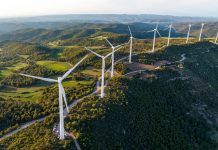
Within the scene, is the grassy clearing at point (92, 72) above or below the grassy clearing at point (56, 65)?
above

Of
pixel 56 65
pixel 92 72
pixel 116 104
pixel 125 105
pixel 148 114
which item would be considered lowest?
pixel 56 65

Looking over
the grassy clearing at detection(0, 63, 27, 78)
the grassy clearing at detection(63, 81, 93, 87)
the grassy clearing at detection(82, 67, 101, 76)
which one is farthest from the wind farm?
the grassy clearing at detection(82, 67, 101, 76)

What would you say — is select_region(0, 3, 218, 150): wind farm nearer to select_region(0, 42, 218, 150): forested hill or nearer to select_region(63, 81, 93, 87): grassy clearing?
select_region(0, 42, 218, 150): forested hill

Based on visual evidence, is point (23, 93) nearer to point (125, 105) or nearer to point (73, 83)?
point (73, 83)

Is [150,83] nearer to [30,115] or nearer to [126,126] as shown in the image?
[126,126]

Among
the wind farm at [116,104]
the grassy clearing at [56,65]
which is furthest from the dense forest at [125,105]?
the grassy clearing at [56,65]

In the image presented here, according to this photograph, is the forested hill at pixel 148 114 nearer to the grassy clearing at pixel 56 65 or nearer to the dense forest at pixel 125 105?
the dense forest at pixel 125 105

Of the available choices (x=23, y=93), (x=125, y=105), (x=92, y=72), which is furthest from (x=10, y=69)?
(x=125, y=105)

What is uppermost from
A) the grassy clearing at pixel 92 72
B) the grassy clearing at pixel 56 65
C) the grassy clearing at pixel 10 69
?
the grassy clearing at pixel 92 72
